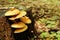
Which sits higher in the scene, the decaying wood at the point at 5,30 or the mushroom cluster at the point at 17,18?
the mushroom cluster at the point at 17,18

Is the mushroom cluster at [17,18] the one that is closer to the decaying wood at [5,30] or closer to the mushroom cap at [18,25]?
the mushroom cap at [18,25]

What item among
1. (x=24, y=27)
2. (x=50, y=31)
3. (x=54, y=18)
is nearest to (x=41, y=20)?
(x=54, y=18)

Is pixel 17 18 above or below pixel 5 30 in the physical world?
above

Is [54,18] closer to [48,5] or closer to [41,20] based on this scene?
[41,20]

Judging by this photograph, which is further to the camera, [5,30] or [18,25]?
[5,30]

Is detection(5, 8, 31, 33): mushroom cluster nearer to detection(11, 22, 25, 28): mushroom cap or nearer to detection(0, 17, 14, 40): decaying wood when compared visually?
detection(11, 22, 25, 28): mushroom cap

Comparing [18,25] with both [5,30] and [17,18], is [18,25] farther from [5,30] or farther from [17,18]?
[5,30]

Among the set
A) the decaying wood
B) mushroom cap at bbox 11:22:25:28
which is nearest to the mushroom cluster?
mushroom cap at bbox 11:22:25:28

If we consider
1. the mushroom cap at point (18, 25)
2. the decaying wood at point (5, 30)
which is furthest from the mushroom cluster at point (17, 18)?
the decaying wood at point (5, 30)

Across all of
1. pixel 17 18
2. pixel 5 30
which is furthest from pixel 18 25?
pixel 5 30
